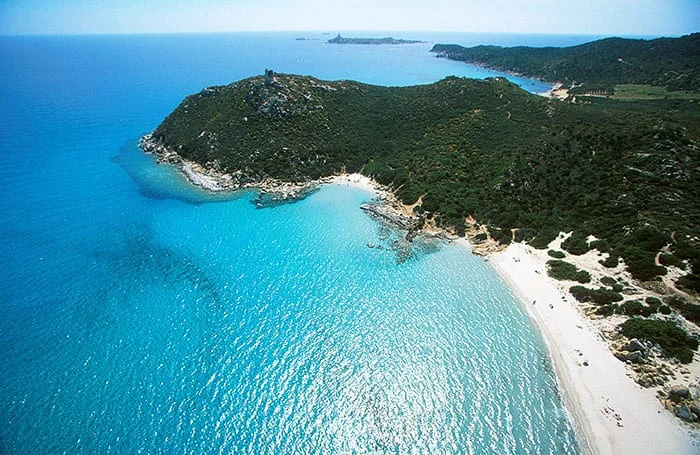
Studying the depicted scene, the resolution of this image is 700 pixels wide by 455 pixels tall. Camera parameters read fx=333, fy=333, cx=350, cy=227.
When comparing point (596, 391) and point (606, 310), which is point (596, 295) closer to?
point (606, 310)

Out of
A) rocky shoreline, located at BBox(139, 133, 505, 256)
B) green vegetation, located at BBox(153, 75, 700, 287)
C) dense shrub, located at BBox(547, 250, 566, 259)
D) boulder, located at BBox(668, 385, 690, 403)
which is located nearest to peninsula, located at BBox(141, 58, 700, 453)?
boulder, located at BBox(668, 385, 690, 403)

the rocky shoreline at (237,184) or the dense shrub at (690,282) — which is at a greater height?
the dense shrub at (690,282)

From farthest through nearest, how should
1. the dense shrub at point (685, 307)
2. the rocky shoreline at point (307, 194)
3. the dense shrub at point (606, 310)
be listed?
the rocky shoreline at point (307, 194), the dense shrub at point (606, 310), the dense shrub at point (685, 307)

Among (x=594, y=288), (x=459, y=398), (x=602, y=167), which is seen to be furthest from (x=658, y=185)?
(x=459, y=398)

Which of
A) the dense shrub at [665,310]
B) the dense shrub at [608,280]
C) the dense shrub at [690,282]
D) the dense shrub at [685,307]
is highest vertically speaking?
the dense shrub at [690,282]

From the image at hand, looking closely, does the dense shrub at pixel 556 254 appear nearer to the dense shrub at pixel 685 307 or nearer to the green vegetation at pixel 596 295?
the green vegetation at pixel 596 295

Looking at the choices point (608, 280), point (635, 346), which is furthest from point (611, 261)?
point (635, 346)

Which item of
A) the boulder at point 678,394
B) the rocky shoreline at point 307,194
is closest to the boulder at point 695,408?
the boulder at point 678,394
